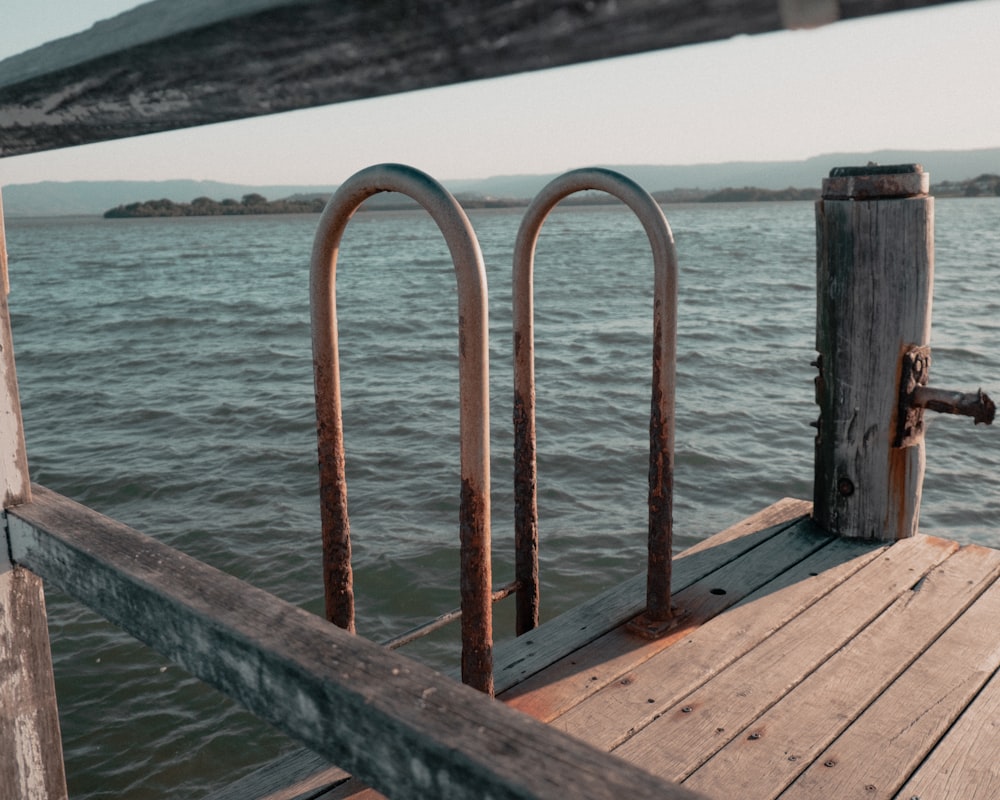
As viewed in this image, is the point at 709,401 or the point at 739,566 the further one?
the point at 709,401

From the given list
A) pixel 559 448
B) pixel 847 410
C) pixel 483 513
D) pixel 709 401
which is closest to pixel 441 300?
pixel 709 401

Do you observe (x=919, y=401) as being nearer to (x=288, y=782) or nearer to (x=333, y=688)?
(x=288, y=782)

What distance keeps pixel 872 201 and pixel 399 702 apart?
274cm

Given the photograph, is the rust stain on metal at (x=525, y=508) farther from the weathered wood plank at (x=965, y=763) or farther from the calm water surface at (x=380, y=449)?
the calm water surface at (x=380, y=449)

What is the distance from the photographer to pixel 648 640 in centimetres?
268

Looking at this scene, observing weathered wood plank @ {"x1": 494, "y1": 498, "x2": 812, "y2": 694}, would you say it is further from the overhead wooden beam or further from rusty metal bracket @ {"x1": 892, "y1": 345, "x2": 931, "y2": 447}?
the overhead wooden beam

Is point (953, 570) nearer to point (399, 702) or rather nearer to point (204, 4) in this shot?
point (399, 702)

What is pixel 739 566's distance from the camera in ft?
10.5

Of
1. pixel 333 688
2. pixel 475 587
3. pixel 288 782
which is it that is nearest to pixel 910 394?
pixel 475 587

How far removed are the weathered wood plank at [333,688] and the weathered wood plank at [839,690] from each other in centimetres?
121

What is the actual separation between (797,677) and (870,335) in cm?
136

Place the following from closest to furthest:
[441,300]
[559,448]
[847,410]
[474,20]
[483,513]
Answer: [474,20], [483,513], [847,410], [559,448], [441,300]

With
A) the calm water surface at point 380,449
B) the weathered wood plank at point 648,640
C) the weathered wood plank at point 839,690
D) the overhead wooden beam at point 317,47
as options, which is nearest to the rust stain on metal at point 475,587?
the weathered wood plank at point 648,640

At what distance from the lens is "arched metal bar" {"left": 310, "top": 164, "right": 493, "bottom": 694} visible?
5.38ft
